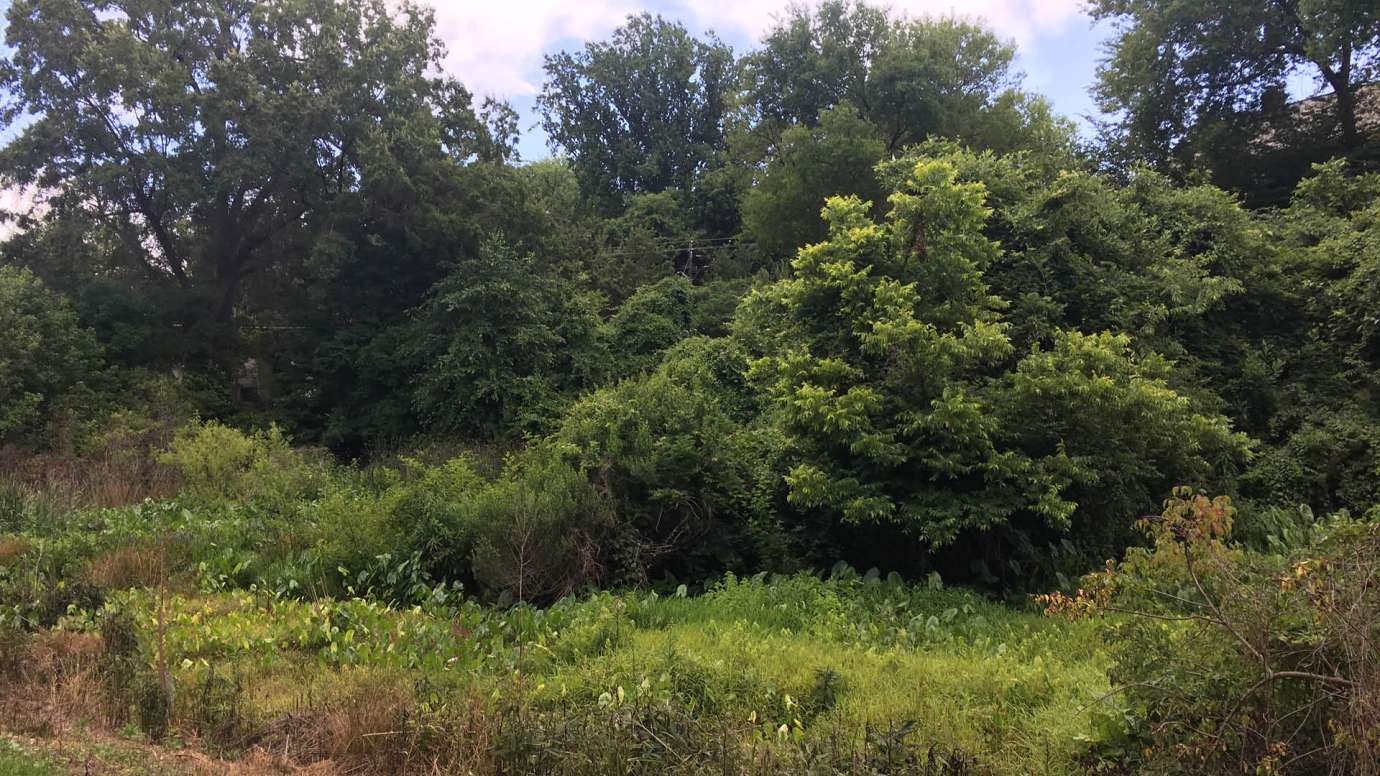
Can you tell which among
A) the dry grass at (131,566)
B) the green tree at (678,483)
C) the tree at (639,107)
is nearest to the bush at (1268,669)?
the green tree at (678,483)

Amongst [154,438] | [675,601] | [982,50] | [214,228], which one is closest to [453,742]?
[675,601]

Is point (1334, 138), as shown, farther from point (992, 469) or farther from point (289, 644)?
point (289, 644)

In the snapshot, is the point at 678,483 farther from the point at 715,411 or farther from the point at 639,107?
the point at 639,107

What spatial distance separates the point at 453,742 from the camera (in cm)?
472

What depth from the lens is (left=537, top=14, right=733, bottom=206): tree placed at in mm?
41750

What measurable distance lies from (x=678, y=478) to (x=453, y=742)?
5.84 m

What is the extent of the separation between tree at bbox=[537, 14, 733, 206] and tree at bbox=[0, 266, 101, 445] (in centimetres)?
2487

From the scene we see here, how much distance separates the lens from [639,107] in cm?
4303

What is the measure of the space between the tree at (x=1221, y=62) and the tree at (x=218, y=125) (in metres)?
20.7

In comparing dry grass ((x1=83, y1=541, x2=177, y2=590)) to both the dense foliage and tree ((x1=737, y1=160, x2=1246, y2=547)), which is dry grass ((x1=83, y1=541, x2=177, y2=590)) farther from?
tree ((x1=737, y1=160, x2=1246, y2=547))

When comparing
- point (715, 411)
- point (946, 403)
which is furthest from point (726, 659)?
point (715, 411)

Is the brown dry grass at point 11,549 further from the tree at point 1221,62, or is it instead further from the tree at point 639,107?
the tree at point 639,107

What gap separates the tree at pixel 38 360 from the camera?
1894 cm

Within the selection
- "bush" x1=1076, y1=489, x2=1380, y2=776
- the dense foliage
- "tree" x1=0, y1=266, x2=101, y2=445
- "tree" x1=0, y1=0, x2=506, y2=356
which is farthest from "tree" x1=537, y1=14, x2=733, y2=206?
"bush" x1=1076, y1=489, x2=1380, y2=776
